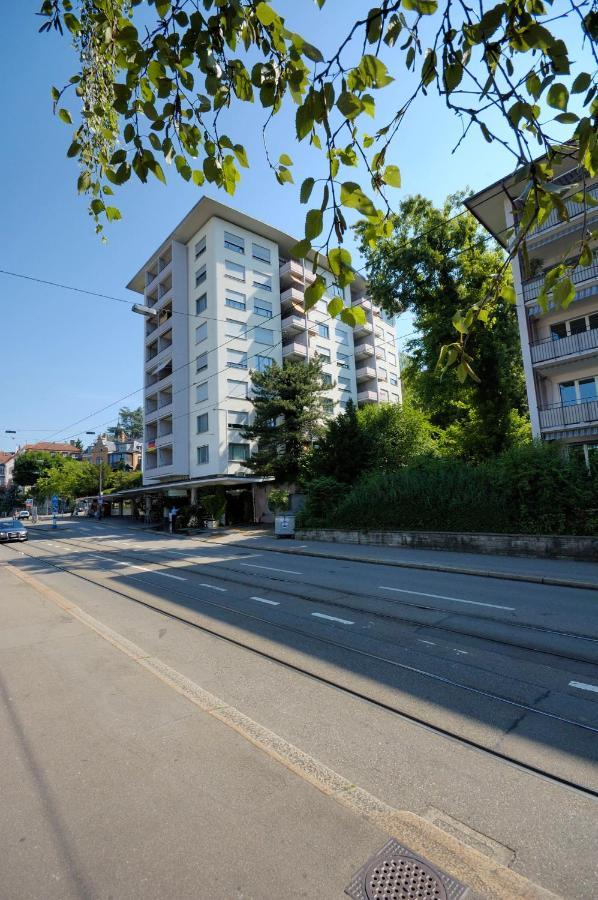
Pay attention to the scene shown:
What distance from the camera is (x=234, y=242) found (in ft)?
130

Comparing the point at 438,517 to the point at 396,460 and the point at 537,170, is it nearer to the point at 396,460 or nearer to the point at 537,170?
the point at 396,460

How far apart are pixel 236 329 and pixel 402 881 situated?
3800cm

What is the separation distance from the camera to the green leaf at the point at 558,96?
1816 mm

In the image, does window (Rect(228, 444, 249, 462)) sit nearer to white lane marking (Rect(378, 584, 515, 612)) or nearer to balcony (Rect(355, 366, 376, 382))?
balcony (Rect(355, 366, 376, 382))

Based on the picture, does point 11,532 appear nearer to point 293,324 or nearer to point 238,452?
point 238,452

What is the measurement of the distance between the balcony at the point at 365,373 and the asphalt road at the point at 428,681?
40.4 metres

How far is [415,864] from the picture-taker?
2355 millimetres

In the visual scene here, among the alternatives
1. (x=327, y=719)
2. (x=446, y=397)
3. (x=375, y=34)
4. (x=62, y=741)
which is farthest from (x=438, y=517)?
(x=375, y=34)

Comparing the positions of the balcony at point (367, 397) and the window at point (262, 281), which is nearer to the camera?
the window at point (262, 281)

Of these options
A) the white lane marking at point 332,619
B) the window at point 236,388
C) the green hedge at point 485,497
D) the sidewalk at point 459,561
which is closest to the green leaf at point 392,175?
the white lane marking at point 332,619

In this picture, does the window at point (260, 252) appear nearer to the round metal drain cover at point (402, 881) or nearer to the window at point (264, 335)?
the window at point (264, 335)

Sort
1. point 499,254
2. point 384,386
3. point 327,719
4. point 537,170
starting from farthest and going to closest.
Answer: point 384,386 < point 499,254 < point 327,719 < point 537,170

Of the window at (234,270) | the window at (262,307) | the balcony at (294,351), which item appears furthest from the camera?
the balcony at (294,351)

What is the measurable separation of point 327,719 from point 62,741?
2.23m
